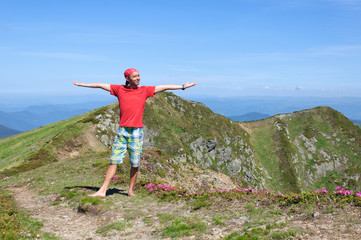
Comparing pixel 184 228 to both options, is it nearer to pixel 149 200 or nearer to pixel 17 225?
pixel 149 200

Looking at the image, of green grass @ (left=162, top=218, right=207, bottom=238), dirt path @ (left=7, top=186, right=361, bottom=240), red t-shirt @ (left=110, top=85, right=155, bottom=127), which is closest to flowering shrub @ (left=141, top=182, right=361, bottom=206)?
dirt path @ (left=7, top=186, right=361, bottom=240)

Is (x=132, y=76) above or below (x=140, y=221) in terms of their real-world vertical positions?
above

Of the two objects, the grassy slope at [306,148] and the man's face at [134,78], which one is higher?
the man's face at [134,78]

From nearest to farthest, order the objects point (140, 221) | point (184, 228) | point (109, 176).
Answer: point (184, 228), point (140, 221), point (109, 176)

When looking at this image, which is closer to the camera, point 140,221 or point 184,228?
point 184,228

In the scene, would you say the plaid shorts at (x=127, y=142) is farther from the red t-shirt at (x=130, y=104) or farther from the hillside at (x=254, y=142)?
the hillside at (x=254, y=142)

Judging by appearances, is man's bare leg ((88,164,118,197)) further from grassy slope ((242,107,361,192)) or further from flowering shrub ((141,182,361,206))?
grassy slope ((242,107,361,192))

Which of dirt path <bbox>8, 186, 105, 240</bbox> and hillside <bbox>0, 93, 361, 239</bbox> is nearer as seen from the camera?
hillside <bbox>0, 93, 361, 239</bbox>

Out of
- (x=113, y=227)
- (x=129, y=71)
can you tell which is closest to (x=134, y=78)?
(x=129, y=71)

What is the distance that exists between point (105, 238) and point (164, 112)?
255 ft

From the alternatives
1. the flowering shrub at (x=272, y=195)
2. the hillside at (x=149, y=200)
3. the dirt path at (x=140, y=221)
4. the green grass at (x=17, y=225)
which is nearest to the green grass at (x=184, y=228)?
the hillside at (x=149, y=200)

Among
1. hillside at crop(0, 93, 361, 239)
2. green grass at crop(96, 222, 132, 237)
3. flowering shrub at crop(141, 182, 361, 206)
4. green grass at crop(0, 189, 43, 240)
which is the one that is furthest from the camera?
flowering shrub at crop(141, 182, 361, 206)

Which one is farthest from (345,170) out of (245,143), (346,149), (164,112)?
(164,112)

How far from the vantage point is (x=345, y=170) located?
372 feet
